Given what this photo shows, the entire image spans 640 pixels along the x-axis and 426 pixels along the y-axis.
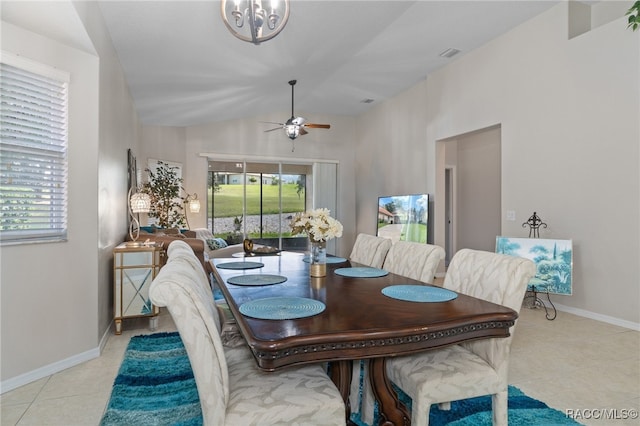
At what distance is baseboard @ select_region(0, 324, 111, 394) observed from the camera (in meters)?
2.36

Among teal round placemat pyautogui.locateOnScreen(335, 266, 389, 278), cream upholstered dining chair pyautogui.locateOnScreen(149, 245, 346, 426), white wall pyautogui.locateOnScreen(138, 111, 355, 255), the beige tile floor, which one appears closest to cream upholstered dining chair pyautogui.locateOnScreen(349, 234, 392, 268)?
teal round placemat pyautogui.locateOnScreen(335, 266, 389, 278)

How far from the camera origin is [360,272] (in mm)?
2408

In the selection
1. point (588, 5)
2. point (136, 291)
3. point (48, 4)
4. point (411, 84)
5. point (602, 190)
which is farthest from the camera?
point (411, 84)

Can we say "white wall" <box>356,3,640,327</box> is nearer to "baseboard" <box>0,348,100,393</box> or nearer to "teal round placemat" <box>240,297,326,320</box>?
"teal round placemat" <box>240,297,326,320</box>

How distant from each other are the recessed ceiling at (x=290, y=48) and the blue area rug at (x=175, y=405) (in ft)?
8.84

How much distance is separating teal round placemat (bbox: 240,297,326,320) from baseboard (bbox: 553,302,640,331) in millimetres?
3764

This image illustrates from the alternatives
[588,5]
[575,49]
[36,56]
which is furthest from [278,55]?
[588,5]

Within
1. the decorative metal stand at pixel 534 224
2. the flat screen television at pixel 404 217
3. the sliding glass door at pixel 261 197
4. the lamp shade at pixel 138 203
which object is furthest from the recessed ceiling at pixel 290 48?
the decorative metal stand at pixel 534 224

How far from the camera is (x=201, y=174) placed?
7695 millimetres

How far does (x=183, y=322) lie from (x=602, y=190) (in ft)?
14.5

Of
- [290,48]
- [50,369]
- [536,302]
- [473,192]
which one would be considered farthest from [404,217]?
[50,369]

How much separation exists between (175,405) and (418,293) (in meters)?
1.51

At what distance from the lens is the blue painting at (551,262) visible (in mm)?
4004

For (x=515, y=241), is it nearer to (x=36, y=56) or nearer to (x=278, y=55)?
(x=278, y=55)
